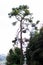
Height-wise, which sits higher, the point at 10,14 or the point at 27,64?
the point at 10,14

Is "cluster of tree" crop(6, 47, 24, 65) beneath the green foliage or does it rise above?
beneath

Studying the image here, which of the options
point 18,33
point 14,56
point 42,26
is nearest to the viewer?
point 42,26

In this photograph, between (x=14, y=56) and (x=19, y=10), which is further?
(x=14, y=56)

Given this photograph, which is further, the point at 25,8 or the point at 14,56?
the point at 14,56

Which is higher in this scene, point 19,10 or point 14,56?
point 19,10

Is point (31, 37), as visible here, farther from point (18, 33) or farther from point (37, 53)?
point (37, 53)

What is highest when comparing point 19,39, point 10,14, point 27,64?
point 10,14

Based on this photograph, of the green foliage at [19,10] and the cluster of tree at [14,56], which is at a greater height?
the green foliage at [19,10]

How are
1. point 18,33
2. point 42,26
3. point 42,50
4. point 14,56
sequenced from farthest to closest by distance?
point 14,56, point 18,33, point 42,26, point 42,50

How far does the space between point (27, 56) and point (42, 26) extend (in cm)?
583

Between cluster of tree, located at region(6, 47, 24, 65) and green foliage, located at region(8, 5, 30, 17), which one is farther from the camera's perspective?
cluster of tree, located at region(6, 47, 24, 65)

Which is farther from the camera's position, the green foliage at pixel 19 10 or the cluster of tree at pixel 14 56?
the cluster of tree at pixel 14 56

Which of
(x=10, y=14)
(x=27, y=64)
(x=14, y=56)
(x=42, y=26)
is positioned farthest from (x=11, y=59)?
(x=42, y=26)

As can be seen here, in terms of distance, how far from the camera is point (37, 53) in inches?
1318
